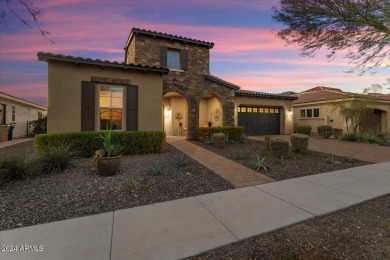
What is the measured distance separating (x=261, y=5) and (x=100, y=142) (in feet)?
27.8

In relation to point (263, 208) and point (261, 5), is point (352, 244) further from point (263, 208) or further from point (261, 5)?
point (261, 5)

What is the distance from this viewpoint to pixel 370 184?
5324 millimetres

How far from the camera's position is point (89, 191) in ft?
14.3

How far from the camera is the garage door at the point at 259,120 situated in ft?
56.6

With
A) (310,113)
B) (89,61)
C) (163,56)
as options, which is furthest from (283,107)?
(89,61)

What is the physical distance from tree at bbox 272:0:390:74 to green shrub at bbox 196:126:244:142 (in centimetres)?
621

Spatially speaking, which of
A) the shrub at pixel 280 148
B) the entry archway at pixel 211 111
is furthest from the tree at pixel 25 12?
the entry archway at pixel 211 111

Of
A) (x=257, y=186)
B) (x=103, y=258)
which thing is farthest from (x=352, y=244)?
(x=103, y=258)

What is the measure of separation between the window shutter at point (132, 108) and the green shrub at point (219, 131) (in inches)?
183

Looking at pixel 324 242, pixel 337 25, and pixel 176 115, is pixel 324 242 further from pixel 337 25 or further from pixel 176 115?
pixel 176 115

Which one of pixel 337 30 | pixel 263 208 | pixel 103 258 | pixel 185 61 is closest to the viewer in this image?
pixel 103 258

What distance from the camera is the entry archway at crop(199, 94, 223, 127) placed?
49.7 ft

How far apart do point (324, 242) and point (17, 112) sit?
74.5ft

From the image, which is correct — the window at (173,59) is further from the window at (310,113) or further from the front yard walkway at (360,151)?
the window at (310,113)
